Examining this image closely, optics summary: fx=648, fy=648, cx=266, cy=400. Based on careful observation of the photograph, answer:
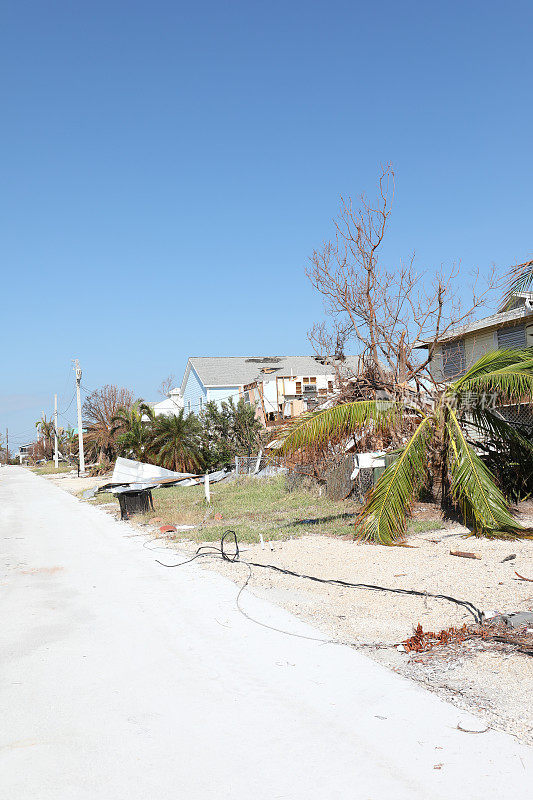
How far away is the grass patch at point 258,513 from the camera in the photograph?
482 inches

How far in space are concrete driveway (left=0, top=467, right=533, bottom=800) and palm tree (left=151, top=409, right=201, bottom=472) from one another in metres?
22.0

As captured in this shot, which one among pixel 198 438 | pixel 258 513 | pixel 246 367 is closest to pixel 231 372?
pixel 246 367

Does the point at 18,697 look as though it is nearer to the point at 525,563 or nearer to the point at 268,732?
the point at 268,732

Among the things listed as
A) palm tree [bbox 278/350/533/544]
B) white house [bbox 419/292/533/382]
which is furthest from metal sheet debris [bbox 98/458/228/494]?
palm tree [bbox 278/350/533/544]

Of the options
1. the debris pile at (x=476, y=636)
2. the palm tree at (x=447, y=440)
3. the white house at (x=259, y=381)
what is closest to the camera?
the debris pile at (x=476, y=636)

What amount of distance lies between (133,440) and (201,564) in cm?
2235

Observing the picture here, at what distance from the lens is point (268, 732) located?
418 centimetres

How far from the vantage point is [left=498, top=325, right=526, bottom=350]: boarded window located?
19641mm

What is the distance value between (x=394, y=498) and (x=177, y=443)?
20.6 m

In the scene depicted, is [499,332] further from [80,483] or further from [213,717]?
[80,483]

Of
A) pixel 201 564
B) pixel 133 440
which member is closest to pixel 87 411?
pixel 133 440

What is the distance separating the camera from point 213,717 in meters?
4.45

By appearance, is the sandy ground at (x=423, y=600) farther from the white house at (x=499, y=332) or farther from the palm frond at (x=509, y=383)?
the white house at (x=499, y=332)

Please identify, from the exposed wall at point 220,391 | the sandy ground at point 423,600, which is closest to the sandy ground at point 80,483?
the exposed wall at point 220,391
